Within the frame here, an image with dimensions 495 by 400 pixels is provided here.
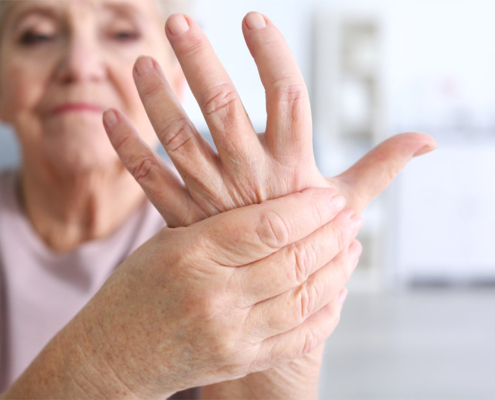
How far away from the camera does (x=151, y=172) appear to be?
0.57m

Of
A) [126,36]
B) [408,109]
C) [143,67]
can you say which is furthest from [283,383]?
[408,109]

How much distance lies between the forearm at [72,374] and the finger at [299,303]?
17cm

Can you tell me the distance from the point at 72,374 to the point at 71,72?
0.54m

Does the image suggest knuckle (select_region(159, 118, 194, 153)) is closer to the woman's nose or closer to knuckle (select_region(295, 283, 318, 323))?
knuckle (select_region(295, 283, 318, 323))

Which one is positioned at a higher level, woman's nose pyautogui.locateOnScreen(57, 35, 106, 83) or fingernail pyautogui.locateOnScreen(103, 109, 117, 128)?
woman's nose pyautogui.locateOnScreen(57, 35, 106, 83)

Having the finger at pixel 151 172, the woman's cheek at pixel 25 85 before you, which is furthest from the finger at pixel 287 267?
the woman's cheek at pixel 25 85

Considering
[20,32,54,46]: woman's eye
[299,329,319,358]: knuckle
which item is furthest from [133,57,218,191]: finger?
[20,32,54,46]: woman's eye

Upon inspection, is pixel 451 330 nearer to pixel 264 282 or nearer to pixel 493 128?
pixel 493 128

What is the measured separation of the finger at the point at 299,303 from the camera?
53 centimetres

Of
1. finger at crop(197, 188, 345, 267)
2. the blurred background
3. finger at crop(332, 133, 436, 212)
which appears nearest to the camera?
finger at crop(197, 188, 345, 267)

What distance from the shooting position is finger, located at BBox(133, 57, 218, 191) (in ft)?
1.78

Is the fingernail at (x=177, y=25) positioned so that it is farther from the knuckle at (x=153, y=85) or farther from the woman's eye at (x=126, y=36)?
the woman's eye at (x=126, y=36)

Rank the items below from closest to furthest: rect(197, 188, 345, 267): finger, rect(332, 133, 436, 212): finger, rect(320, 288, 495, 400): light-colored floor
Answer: rect(197, 188, 345, 267): finger → rect(332, 133, 436, 212): finger → rect(320, 288, 495, 400): light-colored floor

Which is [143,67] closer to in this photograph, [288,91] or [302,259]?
[288,91]
